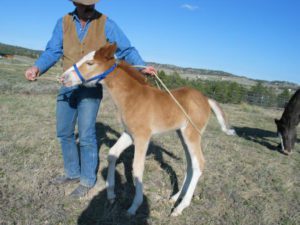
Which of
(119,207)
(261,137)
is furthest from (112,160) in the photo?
(261,137)

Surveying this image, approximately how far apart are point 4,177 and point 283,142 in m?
7.69

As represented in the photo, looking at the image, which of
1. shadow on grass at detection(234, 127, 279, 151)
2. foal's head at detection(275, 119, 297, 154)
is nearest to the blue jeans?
foal's head at detection(275, 119, 297, 154)

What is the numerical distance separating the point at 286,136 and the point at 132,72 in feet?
23.3

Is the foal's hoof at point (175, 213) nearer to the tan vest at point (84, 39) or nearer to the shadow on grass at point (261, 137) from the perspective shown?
the tan vest at point (84, 39)

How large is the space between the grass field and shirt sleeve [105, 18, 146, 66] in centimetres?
193

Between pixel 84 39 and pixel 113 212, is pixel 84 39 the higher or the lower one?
the higher one

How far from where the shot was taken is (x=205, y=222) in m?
4.36

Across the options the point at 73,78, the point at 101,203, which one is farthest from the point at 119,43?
the point at 101,203

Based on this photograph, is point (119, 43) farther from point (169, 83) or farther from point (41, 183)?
point (169, 83)

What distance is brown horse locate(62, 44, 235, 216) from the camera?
401cm

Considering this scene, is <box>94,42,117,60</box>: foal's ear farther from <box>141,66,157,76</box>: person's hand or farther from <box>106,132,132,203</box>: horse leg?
<box>106,132,132,203</box>: horse leg

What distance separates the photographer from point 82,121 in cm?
455

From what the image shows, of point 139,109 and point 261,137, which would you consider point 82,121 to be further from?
point 261,137

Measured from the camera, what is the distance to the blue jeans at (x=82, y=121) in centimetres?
450
